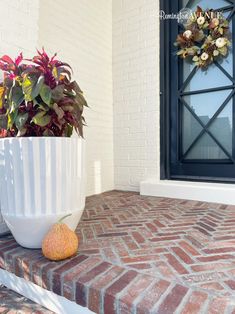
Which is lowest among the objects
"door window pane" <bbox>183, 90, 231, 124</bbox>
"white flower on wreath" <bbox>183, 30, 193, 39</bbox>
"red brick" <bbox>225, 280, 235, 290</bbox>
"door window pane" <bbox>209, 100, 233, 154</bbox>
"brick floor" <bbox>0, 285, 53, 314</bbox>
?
"brick floor" <bbox>0, 285, 53, 314</bbox>

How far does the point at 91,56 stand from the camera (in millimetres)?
2689

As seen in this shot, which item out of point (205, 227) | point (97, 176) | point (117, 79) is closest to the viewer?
point (205, 227)

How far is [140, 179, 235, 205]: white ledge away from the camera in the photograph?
2115mm

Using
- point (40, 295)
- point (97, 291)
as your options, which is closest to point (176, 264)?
point (97, 291)

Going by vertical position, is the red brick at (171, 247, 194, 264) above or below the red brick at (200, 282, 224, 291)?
below

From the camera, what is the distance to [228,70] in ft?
7.76

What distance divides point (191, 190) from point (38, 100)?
1.64 meters

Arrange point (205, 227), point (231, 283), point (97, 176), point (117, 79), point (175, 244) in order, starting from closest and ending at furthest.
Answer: point (231, 283)
point (175, 244)
point (205, 227)
point (97, 176)
point (117, 79)

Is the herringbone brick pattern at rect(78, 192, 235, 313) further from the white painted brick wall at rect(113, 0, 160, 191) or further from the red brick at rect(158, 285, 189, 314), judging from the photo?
the white painted brick wall at rect(113, 0, 160, 191)

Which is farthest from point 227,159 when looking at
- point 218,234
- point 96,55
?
point 96,55

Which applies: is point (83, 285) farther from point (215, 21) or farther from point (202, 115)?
point (215, 21)

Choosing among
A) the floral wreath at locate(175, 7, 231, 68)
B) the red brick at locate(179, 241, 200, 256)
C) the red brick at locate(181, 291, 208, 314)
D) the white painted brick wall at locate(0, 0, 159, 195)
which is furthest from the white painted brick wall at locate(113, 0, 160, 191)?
the red brick at locate(181, 291, 208, 314)

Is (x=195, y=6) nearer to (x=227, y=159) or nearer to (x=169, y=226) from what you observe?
(x=227, y=159)

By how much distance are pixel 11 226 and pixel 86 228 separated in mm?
460
